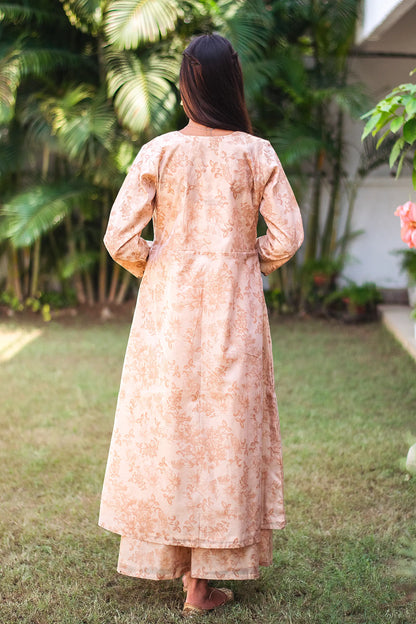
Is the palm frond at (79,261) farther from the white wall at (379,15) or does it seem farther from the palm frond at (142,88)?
the white wall at (379,15)

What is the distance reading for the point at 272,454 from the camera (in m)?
2.30

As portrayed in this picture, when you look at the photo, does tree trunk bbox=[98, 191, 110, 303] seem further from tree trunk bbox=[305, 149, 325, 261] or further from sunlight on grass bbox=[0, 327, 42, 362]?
tree trunk bbox=[305, 149, 325, 261]

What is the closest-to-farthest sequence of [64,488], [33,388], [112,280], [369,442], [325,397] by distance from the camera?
1. [64,488]
2. [369,442]
3. [325,397]
4. [33,388]
5. [112,280]

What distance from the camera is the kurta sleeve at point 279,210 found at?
2.15 metres

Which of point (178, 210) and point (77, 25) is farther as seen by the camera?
point (77, 25)

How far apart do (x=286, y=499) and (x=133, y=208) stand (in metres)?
1.59

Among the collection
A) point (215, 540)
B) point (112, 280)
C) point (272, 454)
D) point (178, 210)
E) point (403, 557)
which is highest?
point (178, 210)

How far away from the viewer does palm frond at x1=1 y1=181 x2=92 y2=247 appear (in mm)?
6480

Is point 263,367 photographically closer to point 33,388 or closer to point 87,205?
point 33,388

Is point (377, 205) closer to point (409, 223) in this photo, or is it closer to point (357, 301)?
point (357, 301)

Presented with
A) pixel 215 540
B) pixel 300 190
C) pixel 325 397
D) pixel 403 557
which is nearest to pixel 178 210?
pixel 215 540

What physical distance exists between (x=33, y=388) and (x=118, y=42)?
122 inches

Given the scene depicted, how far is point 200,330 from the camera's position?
2.17m

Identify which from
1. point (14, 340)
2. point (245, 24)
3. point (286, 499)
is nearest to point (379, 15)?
point (245, 24)
